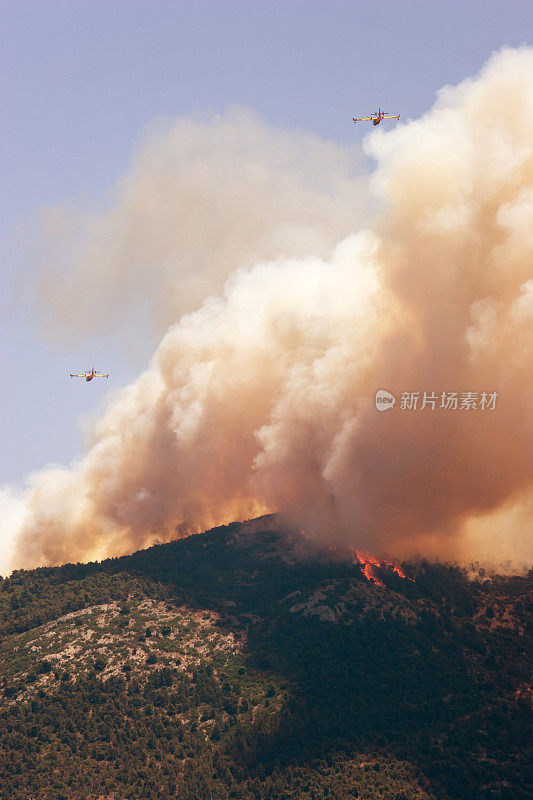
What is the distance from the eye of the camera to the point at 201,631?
19525 centimetres

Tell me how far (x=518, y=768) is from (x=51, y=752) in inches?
3226

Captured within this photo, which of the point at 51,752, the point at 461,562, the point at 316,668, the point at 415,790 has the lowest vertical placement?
the point at 415,790

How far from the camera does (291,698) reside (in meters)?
172

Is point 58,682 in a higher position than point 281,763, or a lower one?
higher

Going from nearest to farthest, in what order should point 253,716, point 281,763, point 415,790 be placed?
point 415,790, point 281,763, point 253,716

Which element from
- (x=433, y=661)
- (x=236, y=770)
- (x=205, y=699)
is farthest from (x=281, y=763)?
(x=433, y=661)

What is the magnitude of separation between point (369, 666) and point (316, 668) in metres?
10.3

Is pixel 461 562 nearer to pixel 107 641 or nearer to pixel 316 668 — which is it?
pixel 316 668

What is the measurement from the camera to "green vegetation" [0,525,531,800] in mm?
154625

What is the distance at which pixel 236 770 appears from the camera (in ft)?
525

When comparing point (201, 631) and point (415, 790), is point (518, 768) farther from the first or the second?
point (201, 631)

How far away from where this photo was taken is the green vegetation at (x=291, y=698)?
507 feet

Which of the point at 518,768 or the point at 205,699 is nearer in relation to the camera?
the point at 518,768

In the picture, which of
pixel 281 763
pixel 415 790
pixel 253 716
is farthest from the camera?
pixel 253 716
